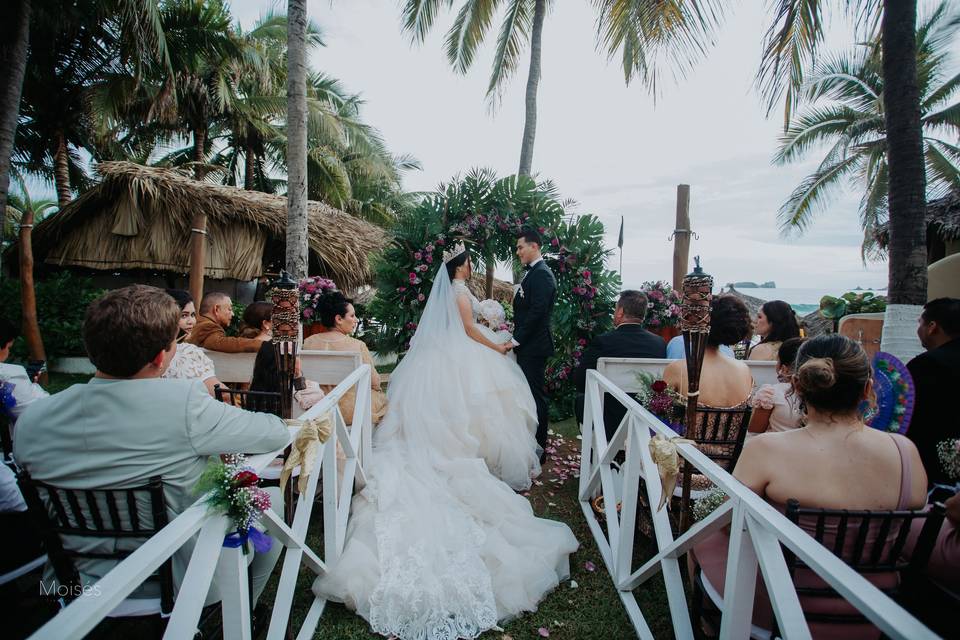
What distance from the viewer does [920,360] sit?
2773 millimetres

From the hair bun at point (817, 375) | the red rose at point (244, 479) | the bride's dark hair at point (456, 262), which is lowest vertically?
the red rose at point (244, 479)

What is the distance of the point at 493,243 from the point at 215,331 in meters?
3.43

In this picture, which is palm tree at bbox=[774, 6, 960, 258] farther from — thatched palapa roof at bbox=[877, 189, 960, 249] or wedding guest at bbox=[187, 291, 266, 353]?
wedding guest at bbox=[187, 291, 266, 353]

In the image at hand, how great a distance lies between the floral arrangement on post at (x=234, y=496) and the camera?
1455mm

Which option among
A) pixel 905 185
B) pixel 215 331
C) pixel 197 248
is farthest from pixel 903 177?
pixel 197 248

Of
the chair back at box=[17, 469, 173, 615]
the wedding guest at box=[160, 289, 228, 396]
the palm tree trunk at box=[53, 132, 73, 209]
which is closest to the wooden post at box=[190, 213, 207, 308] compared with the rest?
the wedding guest at box=[160, 289, 228, 396]

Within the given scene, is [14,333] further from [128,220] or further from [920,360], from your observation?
[128,220]

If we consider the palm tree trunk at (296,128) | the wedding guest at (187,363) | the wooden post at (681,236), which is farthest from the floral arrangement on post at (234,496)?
the wooden post at (681,236)

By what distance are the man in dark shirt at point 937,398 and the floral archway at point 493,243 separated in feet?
12.0

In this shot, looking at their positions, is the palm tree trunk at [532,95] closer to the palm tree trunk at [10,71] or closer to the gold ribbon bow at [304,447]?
the palm tree trunk at [10,71]

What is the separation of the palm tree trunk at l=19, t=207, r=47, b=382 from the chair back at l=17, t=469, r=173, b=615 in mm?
9268

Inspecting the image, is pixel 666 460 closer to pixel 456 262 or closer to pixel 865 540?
pixel 865 540

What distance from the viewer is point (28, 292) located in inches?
332

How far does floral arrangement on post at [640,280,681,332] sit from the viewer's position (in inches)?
289
